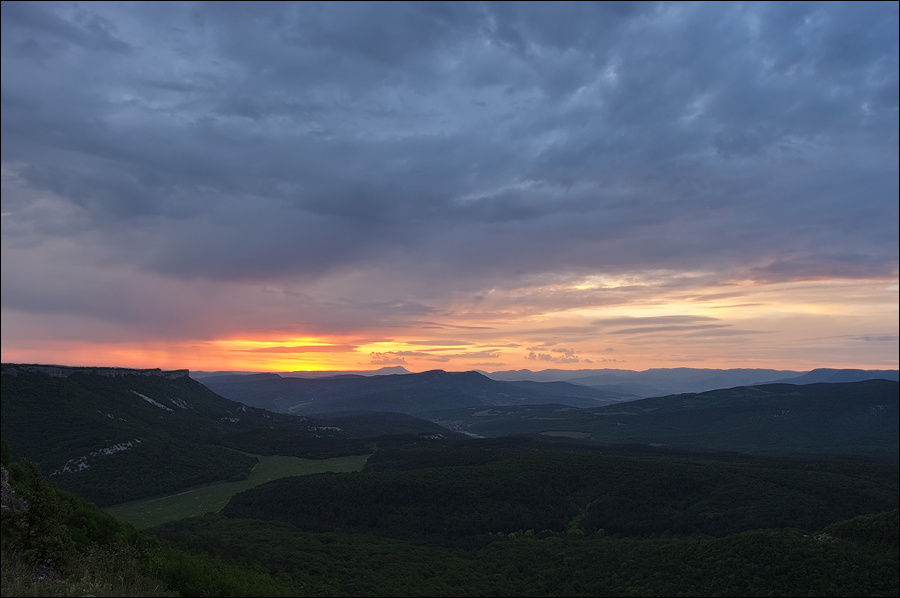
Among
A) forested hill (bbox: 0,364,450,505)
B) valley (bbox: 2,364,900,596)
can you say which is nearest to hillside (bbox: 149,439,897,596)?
valley (bbox: 2,364,900,596)

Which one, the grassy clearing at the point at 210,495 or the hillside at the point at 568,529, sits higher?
the hillside at the point at 568,529

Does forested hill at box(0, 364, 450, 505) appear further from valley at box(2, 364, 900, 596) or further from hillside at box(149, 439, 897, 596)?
hillside at box(149, 439, 897, 596)

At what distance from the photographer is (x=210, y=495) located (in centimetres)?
10831

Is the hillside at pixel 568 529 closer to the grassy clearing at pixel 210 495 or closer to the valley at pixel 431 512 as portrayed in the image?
the valley at pixel 431 512

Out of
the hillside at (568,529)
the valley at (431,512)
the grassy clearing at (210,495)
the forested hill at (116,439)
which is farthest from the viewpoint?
the forested hill at (116,439)

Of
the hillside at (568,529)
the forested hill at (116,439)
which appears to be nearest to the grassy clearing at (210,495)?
the forested hill at (116,439)

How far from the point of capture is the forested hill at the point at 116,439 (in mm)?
108750

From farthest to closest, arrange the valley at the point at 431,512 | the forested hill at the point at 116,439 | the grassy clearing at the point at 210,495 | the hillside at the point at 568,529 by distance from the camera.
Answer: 1. the forested hill at the point at 116,439
2. the grassy clearing at the point at 210,495
3. the hillside at the point at 568,529
4. the valley at the point at 431,512

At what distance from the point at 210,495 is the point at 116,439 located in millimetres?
38327

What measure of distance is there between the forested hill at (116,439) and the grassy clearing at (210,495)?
4.53 m

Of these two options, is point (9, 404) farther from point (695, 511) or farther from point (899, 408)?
point (899, 408)

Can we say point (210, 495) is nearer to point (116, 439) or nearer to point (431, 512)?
point (116, 439)

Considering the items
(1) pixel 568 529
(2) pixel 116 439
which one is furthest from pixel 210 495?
(1) pixel 568 529

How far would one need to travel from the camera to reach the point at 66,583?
16.2 metres
